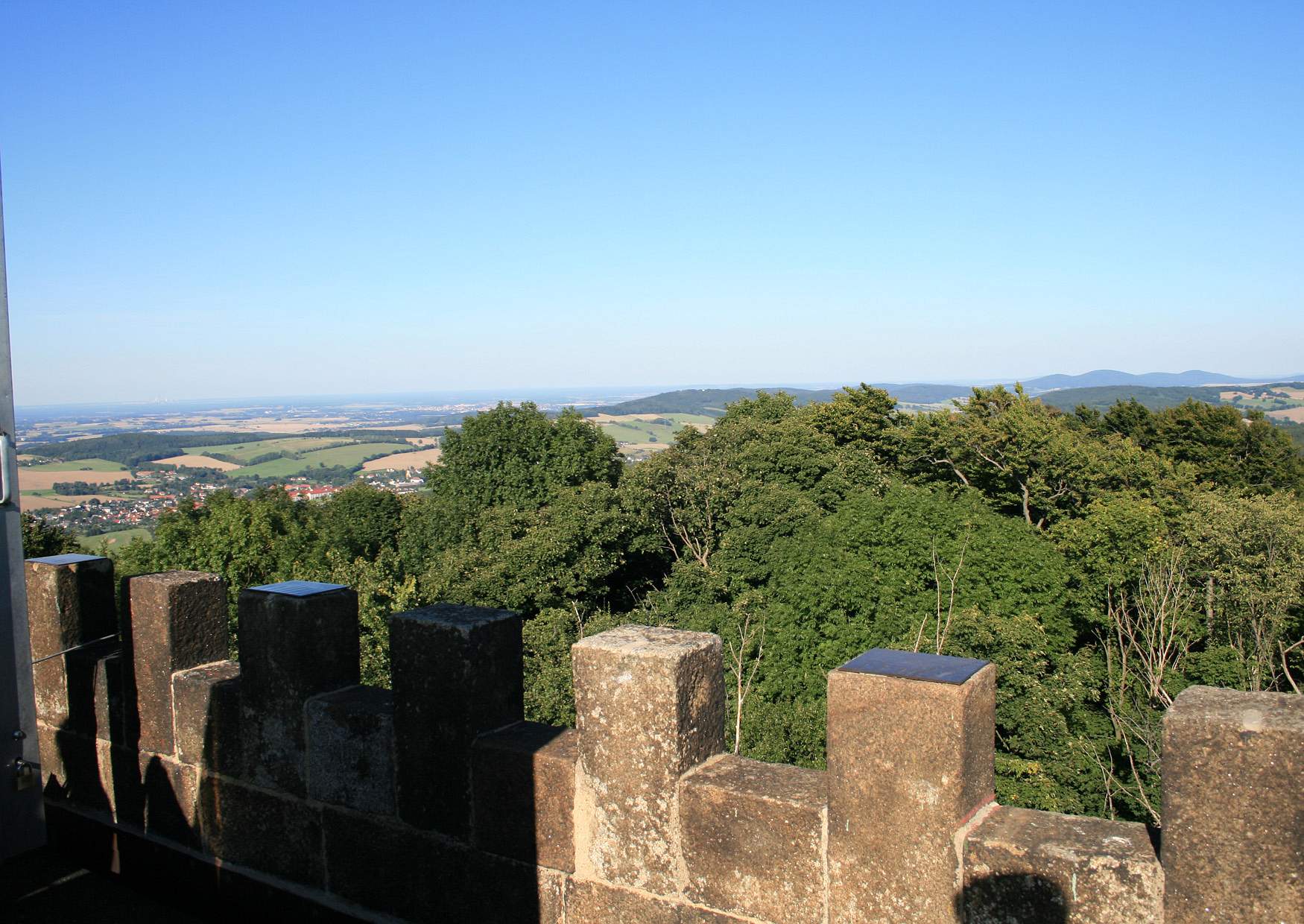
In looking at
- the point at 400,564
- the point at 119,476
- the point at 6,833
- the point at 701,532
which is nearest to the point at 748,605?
the point at 701,532

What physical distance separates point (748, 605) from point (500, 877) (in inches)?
965

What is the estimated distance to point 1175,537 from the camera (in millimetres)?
30344

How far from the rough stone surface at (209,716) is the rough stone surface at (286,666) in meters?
0.09

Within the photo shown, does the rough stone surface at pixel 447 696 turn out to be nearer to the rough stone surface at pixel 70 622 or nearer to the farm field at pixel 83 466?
the rough stone surface at pixel 70 622

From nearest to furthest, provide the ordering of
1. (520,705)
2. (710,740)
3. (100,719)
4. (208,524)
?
(710,740), (520,705), (100,719), (208,524)

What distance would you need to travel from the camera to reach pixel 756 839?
2.93 meters

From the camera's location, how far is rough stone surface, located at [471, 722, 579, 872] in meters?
3.32

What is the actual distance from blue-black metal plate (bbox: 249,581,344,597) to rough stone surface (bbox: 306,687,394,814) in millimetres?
427

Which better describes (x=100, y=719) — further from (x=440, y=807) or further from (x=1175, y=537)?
(x=1175, y=537)

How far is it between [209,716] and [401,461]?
271 ft

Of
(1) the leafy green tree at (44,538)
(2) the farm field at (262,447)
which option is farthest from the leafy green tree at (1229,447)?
(2) the farm field at (262,447)

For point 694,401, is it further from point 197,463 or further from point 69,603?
point 69,603

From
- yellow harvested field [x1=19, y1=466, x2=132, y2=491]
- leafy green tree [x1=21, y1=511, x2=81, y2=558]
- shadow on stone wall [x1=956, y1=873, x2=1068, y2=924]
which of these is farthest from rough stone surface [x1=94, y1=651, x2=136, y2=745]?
yellow harvested field [x1=19, y1=466, x2=132, y2=491]

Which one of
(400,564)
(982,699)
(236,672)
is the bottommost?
(400,564)
